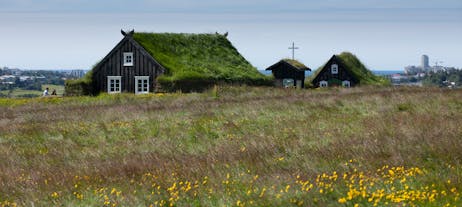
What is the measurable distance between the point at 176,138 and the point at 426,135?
6.43m

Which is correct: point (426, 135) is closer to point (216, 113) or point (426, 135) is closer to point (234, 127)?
point (234, 127)

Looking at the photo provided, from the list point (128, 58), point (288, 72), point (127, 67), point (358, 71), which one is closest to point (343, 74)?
point (358, 71)

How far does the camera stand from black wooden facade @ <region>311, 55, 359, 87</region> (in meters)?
74.6

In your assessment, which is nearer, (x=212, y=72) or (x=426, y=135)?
Answer: (x=426, y=135)

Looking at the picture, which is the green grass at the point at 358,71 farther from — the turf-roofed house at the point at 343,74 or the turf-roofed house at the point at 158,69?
the turf-roofed house at the point at 158,69

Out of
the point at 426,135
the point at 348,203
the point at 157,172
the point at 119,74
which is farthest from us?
the point at 119,74

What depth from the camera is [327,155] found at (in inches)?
396

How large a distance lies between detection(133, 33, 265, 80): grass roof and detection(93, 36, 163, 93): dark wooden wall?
2.28 feet

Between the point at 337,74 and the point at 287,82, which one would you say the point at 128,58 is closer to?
the point at 287,82

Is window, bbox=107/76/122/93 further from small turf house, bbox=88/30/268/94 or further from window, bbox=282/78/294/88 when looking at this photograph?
window, bbox=282/78/294/88

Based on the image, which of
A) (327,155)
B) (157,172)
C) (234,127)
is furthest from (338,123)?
(157,172)

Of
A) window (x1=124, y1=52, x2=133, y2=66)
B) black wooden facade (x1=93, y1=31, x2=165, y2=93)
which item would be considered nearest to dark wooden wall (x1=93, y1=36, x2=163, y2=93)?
black wooden facade (x1=93, y1=31, x2=165, y2=93)

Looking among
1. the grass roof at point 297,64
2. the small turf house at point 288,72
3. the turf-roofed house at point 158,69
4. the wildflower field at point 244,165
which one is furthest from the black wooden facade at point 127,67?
the wildflower field at point 244,165

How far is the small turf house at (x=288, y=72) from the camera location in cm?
7375
